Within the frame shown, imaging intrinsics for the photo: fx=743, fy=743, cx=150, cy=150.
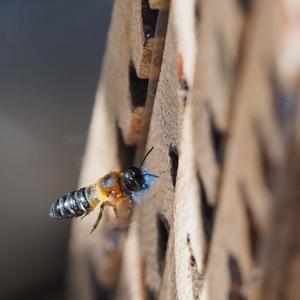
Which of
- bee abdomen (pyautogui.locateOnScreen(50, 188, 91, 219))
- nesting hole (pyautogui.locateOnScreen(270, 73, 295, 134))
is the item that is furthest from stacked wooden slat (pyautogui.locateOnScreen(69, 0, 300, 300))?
bee abdomen (pyautogui.locateOnScreen(50, 188, 91, 219))

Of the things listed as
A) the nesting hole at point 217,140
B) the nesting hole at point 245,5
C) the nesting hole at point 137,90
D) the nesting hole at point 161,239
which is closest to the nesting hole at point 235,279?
the nesting hole at point 217,140

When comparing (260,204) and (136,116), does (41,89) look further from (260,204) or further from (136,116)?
(260,204)

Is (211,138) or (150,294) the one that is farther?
(150,294)

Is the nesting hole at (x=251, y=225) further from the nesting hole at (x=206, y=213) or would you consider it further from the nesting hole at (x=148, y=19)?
the nesting hole at (x=148, y=19)

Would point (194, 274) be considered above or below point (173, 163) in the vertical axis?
below

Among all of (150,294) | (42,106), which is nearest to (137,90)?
(150,294)

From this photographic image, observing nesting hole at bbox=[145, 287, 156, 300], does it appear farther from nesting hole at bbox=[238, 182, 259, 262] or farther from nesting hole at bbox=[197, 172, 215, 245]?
nesting hole at bbox=[238, 182, 259, 262]

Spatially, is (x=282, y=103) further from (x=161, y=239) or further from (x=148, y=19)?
(x=161, y=239)
